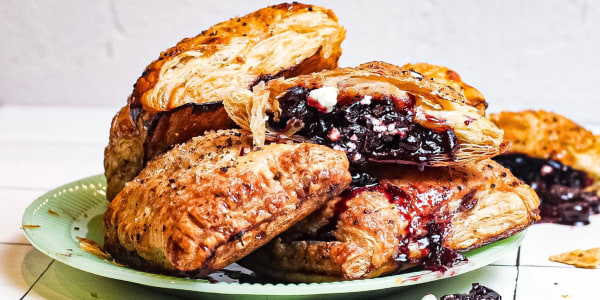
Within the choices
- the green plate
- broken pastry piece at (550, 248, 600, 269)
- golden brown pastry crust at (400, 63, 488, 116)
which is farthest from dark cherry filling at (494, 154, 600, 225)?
the green plate

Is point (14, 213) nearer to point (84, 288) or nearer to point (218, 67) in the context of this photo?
point (84, 288)

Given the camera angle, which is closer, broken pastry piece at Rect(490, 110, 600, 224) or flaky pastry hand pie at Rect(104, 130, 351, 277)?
flaky pastry hand pie at Rect(104, 130, 351, 277)

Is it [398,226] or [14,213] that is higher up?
[398,226]

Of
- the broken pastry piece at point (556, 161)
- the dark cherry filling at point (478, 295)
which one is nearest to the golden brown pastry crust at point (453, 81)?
the broken pastry piece at point (556, 161)

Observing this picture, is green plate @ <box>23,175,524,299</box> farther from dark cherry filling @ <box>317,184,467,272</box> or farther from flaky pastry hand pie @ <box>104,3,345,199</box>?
flaky pastry hand pie @ <box>104,3,345,199</box>

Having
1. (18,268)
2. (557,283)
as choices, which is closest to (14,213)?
(18,268)

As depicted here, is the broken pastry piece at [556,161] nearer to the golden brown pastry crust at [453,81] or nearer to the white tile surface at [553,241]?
the white tile surface at [553,241]

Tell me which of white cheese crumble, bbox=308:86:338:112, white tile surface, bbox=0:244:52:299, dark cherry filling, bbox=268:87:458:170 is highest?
white cheese crumble, bbox=308:86:338:112
